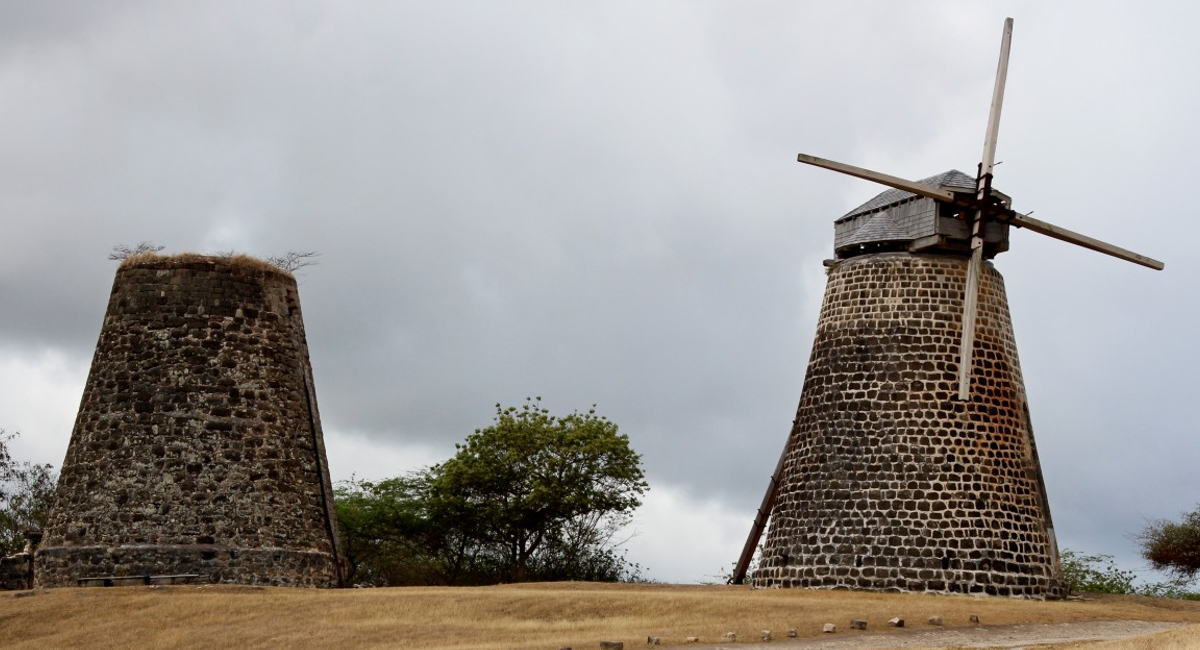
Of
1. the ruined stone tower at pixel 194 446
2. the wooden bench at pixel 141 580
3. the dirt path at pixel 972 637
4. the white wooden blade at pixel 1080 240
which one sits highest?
the white wooden blade at pixel 1080 240

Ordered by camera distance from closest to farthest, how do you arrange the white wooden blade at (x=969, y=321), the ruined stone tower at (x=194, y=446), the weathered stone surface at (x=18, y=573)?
the white wooden blade at (x=969, y=321) → the ruined stone tower at (x=194, y=446) → the weathered stone surface at (x=18, y=573)

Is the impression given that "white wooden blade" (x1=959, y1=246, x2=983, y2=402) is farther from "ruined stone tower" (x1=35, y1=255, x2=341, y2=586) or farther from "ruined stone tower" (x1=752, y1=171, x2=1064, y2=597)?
"ruined stone tower" (x1=35, y1=255, x2=341, y2=586)

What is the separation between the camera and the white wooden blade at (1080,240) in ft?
105

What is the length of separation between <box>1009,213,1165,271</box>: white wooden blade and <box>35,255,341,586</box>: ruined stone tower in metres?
15.9

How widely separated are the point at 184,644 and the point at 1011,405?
16.5m

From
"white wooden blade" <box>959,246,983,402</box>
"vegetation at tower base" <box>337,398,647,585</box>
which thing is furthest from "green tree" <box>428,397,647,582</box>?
"white wooden blade" <box>959,246,983,402</box>

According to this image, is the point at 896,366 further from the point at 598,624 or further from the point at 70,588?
the point at 70,588

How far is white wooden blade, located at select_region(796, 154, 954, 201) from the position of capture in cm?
→ 3088

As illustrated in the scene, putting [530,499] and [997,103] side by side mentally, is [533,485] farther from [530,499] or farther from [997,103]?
[997,103]

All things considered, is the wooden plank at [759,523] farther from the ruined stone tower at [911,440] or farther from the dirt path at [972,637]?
the dirt path at [972,637]

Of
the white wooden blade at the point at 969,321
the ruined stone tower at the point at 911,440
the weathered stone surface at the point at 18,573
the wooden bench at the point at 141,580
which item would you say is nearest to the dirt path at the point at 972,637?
the ruined stone tower at the point at 911,440

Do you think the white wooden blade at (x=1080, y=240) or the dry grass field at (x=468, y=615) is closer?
the dry grass field at (x=468, y=615)

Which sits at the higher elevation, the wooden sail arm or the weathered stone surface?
the wooden sail arm

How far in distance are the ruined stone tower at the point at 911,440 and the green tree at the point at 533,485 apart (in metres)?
9.36
